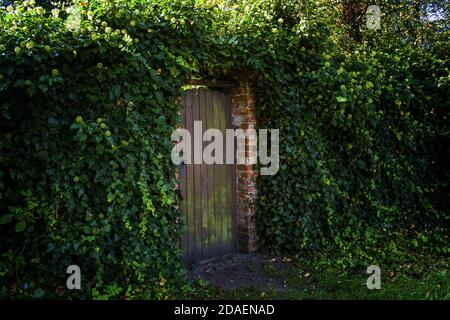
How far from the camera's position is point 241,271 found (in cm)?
424

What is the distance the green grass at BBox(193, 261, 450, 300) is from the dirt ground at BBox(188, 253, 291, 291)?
86 millimetres

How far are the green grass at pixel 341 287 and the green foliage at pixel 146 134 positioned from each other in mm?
376

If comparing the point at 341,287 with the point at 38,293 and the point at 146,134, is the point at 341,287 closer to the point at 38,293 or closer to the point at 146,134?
the point at 146,134

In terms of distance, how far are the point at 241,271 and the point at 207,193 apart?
968mm

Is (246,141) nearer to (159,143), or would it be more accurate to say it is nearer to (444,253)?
(159,143)

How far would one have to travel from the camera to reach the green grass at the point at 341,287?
3643 millimetres

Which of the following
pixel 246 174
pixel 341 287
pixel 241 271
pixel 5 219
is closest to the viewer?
pixel 5 219

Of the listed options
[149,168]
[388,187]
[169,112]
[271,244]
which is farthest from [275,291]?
[388,187]

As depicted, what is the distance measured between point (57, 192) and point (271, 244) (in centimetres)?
262

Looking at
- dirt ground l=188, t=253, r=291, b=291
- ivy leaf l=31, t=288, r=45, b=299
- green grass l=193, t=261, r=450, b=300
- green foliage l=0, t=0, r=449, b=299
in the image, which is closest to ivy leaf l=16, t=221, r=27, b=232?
green foliage l=0, t=0, r=449, b=299

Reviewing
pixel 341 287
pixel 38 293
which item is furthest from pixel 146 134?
pixel 341 287

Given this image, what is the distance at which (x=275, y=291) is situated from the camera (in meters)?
3.69

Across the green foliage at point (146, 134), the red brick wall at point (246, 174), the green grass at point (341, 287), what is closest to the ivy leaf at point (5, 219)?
the green foliage at point (146, 134)

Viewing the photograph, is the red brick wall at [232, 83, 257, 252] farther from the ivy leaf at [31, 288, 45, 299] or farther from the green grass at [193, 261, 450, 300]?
the ivy leaf at [31, 288, 45, 299]
